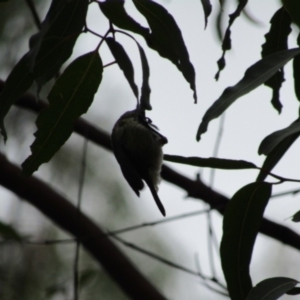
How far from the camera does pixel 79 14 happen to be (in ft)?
5.00

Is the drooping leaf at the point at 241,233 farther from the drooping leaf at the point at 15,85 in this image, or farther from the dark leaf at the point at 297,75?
the drooping leaf at the point at 15,85

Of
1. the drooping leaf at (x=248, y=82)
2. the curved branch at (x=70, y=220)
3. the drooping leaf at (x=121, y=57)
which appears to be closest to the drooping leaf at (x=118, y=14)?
the drooping leaf at (x=121, y=57)

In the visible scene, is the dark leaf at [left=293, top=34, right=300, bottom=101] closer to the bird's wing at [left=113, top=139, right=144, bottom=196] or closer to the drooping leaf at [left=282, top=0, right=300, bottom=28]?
the drooping leaf at [left=282, top=0, right=300, bottom=28]

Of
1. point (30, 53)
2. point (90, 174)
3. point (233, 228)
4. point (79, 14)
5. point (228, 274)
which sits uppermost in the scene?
point (90, 174)


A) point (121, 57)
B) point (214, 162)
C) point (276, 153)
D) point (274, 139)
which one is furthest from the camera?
point (276, 153)

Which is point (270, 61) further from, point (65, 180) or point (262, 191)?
point (65, 180)

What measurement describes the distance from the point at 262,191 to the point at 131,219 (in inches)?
161

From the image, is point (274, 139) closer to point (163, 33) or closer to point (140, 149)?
point (163, 33)

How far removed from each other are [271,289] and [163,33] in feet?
2.10

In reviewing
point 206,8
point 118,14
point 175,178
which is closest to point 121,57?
point 118,14

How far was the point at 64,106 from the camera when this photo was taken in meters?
1.58

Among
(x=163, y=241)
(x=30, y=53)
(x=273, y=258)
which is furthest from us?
(x=273, y=258)

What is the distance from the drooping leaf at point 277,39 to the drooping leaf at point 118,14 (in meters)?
Result: 0.45

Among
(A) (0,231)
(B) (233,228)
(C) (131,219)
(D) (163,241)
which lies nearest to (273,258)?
(D) (163,241)
